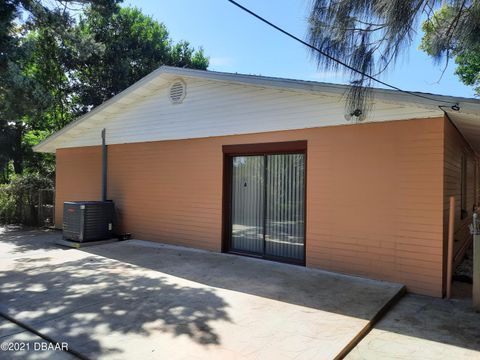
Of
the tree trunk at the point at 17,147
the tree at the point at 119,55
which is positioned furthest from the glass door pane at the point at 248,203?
the tree trunk at the point at 17,147

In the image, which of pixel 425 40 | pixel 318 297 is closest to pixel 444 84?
pixel 425 40

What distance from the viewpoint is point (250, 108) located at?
6844mm

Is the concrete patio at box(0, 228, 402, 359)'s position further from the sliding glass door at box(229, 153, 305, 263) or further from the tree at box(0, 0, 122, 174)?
the tree at box(0, 0, 122, 174)

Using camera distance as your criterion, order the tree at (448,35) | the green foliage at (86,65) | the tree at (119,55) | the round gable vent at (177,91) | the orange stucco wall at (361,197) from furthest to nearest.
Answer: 1. the tree at (119,55)
2. the green foliage at (86,65)
3. the round gable vent at (177,91)
4. the orange stucco wall at (361,197)
5. the tree at (448,35)

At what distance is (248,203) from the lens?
23.1ft

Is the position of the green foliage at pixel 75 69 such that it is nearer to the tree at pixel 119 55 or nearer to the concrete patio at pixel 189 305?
the tree at pixel 119 55

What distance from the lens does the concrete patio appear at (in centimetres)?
327

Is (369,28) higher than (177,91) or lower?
lower

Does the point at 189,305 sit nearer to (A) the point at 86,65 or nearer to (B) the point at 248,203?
(B) the point at 248,203

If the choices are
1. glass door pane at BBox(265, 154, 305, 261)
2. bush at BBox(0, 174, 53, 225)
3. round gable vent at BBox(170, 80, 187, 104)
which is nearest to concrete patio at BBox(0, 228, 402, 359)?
glass door pane at BBox(265, 154, 305, 261)

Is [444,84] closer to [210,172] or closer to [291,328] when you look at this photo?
[291,328]

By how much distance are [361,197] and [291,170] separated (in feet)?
4.54

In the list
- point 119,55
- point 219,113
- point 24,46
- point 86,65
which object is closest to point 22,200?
point 24,46

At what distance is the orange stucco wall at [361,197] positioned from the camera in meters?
4.96
